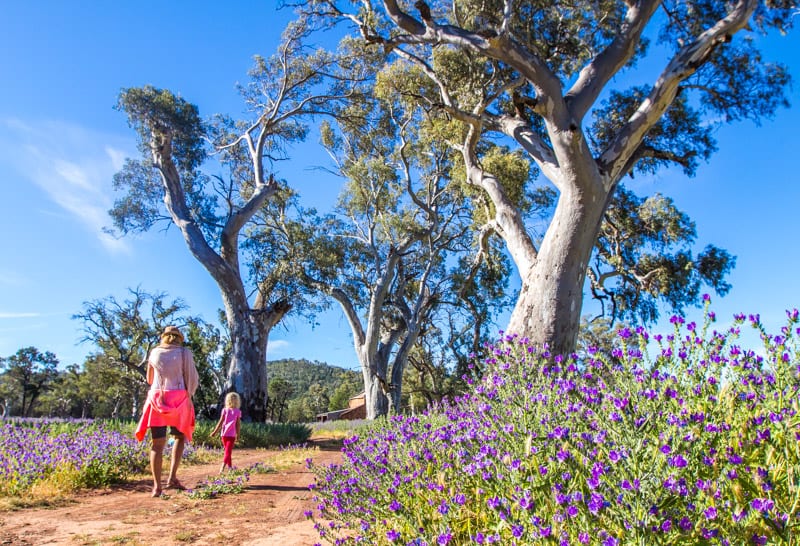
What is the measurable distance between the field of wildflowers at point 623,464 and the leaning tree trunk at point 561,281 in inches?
151

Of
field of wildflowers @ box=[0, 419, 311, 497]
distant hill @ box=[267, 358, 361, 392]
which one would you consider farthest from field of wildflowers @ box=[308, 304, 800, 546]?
distant hill @ box=[267, 358, 361, 392]

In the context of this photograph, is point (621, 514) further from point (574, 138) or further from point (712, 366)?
point (574, 138)

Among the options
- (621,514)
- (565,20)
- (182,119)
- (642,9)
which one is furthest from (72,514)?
(182,119)

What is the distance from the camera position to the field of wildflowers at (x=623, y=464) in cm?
149

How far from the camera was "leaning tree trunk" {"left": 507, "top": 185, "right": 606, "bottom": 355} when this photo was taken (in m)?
6.88

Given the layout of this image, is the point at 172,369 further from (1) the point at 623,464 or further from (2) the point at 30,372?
(2) the point at 30,372

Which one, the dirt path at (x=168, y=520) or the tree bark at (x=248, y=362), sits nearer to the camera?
the dirt path at (x=168, y=520)

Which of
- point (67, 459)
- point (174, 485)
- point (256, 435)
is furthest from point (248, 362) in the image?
point (174, 485)

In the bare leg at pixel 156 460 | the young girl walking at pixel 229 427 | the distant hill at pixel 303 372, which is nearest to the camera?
the bare leg at pixel 156 460

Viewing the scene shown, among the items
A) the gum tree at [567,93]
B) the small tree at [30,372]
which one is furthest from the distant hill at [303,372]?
the gum tree at [567,93]

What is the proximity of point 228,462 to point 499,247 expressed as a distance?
14082 millimetres

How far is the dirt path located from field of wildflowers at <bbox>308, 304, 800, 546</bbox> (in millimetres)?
1031

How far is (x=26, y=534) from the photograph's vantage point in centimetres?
361

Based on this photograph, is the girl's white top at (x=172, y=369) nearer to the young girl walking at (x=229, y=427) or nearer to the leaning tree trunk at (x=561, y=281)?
the young girl walking at (x=229, y=427)
